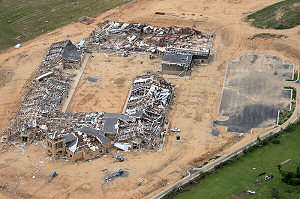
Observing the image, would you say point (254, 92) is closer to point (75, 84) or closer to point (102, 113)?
point (102, 113)

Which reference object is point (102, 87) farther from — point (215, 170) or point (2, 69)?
point (215, 170)

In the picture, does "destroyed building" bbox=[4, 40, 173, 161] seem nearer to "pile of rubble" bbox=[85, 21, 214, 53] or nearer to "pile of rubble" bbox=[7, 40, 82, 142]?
"pile of rubble" bbox=[7, 40, 82, 142]

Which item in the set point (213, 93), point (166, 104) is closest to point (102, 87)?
point (166, 104)

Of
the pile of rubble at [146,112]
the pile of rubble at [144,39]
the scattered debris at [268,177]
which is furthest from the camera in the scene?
the pile of rubble at [144,39]

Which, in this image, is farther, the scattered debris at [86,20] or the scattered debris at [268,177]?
the scattered debris at [86,20]

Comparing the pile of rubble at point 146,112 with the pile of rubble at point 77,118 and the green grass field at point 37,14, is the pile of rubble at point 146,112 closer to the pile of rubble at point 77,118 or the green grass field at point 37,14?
the pile of rubble at point 77,118

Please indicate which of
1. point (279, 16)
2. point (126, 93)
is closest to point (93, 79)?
point (126, 93)

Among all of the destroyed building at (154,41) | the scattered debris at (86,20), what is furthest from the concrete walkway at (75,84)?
the scattered debris at (86,20)
